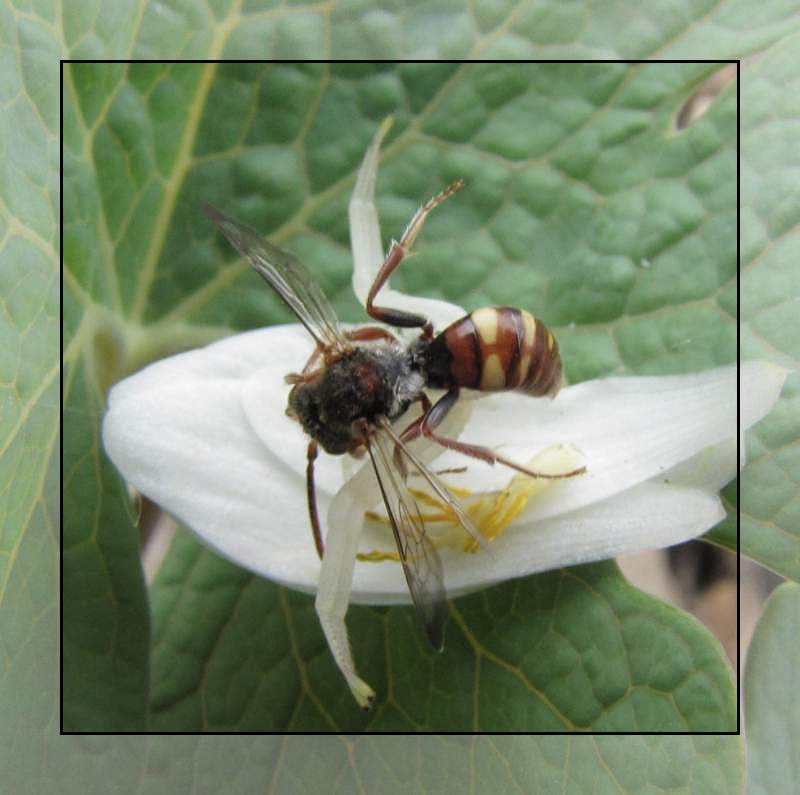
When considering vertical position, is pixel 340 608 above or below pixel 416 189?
below

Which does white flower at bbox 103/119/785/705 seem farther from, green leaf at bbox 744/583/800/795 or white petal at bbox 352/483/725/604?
green leaf at bbox 744/583/800/795

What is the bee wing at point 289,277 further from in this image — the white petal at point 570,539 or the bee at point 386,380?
the white petal at point 570,539

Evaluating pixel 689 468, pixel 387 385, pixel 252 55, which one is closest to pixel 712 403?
pixel 689 468

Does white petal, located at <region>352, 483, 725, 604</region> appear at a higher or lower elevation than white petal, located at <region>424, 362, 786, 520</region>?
lower

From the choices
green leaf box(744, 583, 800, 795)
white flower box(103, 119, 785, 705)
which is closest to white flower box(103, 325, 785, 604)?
white flower box(103, 119, 785, 705)

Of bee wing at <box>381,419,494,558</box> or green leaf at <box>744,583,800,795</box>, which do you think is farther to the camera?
green leaf at <box>744,583,800,795</box>

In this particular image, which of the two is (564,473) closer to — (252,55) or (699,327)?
(699,327)

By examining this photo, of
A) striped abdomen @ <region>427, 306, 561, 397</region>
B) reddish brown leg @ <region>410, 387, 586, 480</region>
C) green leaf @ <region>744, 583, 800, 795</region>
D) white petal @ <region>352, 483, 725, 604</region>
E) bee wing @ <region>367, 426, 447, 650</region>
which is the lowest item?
green leaf @ <region>744, 583, 800, 795</region>

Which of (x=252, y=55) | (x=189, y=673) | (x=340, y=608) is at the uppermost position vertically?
(x=252, y=55)
